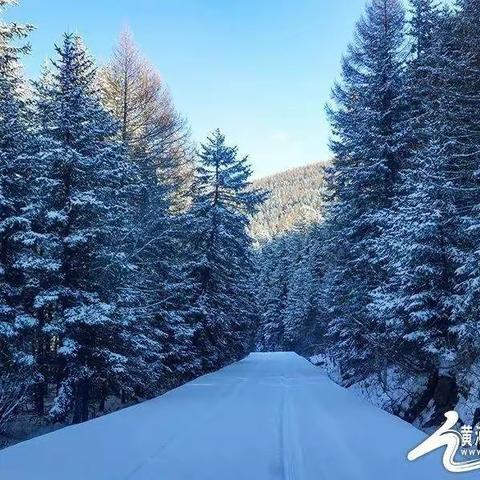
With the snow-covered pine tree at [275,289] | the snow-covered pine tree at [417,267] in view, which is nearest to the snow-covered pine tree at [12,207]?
→ the snow-covered pine tree at [417,267]

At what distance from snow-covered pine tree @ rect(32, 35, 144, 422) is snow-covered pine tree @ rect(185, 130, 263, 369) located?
10312 mm

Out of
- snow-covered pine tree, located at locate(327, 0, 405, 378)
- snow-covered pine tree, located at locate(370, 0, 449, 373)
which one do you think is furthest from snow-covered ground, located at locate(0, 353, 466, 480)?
snow-covered pine tree, located at locate(327, 0, 405, 378)

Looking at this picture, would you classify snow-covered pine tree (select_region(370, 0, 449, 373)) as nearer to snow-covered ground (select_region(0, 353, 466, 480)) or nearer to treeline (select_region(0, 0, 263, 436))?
snow-covered ground (select_region(0, 353, 466, 480))

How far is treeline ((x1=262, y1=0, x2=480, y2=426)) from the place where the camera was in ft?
38.9

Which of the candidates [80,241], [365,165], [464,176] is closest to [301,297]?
[365,165]

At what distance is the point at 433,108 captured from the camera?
15039mm

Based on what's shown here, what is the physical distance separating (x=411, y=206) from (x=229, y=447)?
29.2 feet

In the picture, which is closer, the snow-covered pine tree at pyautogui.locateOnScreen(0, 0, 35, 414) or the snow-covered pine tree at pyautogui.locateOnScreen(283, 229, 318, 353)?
the snow-covered pine tree at pyautogui.locateOnScreen(0, 0, 35, 414)

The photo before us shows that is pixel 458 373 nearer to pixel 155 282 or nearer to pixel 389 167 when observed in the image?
pixel 389 167

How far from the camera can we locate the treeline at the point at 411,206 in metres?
11.8

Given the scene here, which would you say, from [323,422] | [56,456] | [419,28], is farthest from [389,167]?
[56,456]

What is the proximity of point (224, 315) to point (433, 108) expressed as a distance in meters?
14.5

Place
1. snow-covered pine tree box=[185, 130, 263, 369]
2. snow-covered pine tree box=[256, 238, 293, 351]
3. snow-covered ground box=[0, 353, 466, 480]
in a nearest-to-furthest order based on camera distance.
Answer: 1. snow-covered ground box=[0, 353, 466, 480]
2. snow-covered pine tree box=[185, 130, 263, 369]
3. snow-covered pine tree box=[256, 238, 293, 351]

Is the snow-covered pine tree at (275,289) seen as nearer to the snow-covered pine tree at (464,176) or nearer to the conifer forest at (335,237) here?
the conifer forest at (335,237)
